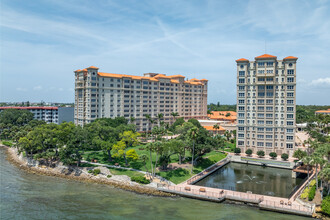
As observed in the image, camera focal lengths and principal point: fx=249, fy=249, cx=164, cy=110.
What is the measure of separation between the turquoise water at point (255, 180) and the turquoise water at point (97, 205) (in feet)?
36.5

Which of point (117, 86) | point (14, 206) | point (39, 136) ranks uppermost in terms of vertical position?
point (117, 86)

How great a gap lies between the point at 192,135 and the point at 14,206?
42.3 m

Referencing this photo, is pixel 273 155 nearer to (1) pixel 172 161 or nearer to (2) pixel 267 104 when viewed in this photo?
(2) pixel 267 104

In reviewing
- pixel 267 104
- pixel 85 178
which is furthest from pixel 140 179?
pixel 267 104

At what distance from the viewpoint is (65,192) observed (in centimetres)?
5578

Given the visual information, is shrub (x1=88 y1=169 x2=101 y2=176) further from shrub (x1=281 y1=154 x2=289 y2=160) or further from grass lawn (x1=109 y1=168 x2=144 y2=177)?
shrub (x1=281 y1=154 x2=289 y2=160)

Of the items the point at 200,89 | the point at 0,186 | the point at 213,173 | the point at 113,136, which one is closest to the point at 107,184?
the point at 113,136

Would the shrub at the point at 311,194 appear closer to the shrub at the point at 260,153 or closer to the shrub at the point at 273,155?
the shrub at the point at 273,155

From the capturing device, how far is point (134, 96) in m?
127

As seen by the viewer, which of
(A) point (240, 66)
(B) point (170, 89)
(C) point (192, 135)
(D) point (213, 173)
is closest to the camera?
(C) point (192, 135)

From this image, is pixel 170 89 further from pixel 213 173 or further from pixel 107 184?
pixel 107 184

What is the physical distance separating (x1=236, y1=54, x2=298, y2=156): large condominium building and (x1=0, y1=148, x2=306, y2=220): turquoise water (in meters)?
45.2

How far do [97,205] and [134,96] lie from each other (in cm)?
8229

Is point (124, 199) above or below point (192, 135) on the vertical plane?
below
